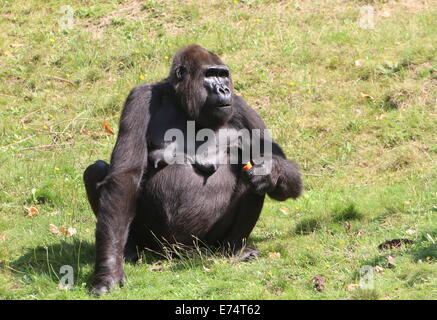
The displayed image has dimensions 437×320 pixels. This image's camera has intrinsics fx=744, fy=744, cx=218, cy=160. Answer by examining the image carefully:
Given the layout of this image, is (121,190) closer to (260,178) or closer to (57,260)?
(57,260)

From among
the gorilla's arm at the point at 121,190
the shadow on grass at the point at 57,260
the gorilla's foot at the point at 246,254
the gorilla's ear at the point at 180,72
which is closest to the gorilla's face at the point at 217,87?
the gorilla's ear at the point at 180,72

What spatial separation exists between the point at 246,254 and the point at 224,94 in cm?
141

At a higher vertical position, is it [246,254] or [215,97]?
[215,97]

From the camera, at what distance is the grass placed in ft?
19.1

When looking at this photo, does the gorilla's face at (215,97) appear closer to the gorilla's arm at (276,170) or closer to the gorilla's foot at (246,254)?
the gorilla's arm at (276,170)

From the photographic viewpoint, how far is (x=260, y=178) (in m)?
6.45

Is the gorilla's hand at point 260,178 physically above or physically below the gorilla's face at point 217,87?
below

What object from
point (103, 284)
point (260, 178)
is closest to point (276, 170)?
point (260, 178)

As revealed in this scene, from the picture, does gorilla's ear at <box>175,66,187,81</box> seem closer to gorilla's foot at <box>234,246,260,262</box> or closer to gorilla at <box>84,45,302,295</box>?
gorilla at <box>84,45,302,295</box>

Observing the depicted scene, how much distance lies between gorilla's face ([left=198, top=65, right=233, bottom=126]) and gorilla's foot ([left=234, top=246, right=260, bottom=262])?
1.14 metres

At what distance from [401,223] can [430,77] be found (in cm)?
357

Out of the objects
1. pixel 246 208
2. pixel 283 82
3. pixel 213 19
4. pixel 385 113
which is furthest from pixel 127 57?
pixel 246 208

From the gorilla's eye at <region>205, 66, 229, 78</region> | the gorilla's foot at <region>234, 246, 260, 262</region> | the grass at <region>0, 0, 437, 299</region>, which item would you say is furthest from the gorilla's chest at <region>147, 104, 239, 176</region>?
the grass at <region>0, 0, 437, 299</region>

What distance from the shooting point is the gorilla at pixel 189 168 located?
643 centimetres
